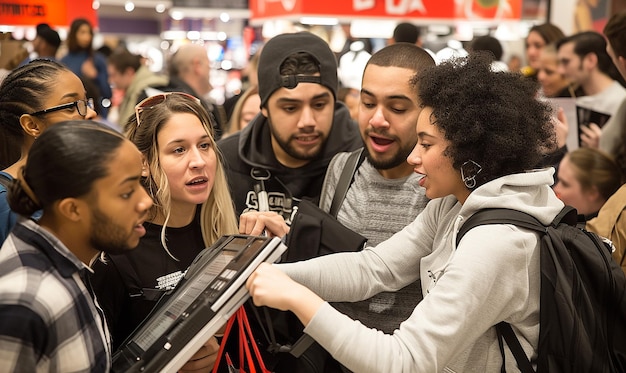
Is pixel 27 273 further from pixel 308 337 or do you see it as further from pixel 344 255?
pixel 344 255

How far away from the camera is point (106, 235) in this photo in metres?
1.83

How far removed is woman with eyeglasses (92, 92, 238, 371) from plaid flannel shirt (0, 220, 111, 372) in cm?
54

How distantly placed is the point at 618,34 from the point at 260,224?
2.14 meters

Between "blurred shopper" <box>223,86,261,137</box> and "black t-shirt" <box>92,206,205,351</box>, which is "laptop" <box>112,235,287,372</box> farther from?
"blurred shopper" <box>223,86,261,137</box>

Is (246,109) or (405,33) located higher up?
(405,33)

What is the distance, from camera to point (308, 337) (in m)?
2.07

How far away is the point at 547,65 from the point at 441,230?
388 cm

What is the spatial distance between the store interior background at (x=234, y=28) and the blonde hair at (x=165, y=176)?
1.75m

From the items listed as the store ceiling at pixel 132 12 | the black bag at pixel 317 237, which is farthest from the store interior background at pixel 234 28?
the black bag at pixel 317 237

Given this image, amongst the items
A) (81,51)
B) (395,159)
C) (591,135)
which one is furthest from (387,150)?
(81,51)

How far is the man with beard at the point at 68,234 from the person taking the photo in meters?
1.67

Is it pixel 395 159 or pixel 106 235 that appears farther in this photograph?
pixel 395 159

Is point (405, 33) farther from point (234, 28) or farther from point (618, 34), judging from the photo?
point (234, 28)

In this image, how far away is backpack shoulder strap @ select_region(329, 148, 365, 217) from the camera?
289 cm
